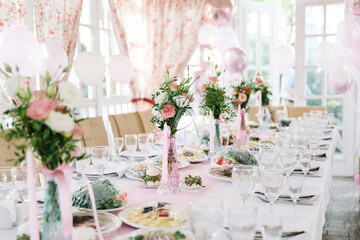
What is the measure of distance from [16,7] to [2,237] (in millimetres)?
2447

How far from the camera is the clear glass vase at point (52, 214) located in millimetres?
1096

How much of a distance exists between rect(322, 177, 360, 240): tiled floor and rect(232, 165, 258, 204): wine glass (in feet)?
7.28

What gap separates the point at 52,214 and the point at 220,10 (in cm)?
440

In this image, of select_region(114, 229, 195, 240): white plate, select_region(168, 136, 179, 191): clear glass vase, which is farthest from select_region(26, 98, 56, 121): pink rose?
select_region(168, 136, 179, 191): clear glass vase

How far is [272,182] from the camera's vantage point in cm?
138

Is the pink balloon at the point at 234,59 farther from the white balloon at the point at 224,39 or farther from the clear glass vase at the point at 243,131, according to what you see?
the clear glass vase at the point at 243,131

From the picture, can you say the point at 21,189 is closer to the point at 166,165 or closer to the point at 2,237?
the point at 2,237

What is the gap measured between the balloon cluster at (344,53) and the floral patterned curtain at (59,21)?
284cm

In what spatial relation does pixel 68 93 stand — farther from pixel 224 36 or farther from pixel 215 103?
pixel 224 36

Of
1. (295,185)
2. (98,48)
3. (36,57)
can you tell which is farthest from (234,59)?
(295,185)

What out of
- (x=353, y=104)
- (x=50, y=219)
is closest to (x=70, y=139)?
(x=50, y=219)

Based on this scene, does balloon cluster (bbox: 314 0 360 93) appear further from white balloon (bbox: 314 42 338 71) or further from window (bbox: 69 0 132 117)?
window (bbox: 69 0 132 117)

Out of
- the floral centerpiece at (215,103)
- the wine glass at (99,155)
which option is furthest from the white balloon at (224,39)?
the wine glass at (99,155)

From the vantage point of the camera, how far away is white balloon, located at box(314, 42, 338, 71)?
4.86 m
